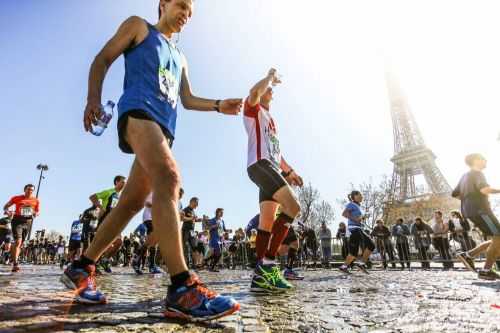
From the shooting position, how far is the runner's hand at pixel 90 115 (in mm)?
2006

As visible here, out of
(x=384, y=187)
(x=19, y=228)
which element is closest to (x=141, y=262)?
(x=19, y=228)

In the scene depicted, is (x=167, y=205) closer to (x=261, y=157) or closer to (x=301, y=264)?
(x=261, y=157)

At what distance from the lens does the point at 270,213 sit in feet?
12.5

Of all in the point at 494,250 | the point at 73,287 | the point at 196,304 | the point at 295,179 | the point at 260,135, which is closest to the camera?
the point at 196,304

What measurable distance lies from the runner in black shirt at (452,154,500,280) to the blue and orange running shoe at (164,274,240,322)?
16.8 ft

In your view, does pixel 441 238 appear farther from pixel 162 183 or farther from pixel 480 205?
pixel 162 183

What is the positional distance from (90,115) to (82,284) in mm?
1189

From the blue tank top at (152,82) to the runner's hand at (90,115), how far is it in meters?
0.15

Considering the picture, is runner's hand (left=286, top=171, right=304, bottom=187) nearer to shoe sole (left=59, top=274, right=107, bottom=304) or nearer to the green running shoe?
the green running shoe

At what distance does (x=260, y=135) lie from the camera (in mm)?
3930

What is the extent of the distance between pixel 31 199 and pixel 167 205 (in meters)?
7.43

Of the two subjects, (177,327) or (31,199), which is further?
(31,199)

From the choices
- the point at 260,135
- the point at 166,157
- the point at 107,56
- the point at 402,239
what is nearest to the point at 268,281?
the point at 260,135

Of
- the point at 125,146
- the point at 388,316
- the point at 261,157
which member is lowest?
the point at 388,316
